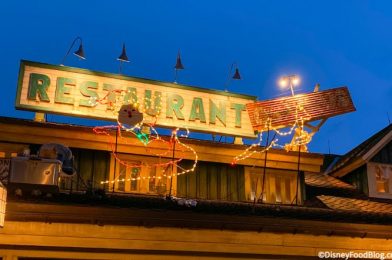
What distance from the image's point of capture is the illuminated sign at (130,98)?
14492 millimetres

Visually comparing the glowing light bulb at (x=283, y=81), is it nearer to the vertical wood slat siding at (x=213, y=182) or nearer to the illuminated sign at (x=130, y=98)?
the illuminated sign at (x=130, y=98)

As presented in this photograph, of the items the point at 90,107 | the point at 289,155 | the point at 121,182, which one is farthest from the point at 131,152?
the point at 289,155

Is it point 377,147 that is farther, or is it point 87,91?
point 377,147

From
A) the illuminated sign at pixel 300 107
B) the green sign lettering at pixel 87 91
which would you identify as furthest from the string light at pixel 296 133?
the green sign lettering at pixel 87 91

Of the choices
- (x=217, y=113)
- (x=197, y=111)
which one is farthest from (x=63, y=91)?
(x=217, y=113)

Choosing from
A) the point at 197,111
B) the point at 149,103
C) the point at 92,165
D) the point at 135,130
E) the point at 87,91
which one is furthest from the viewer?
the point at 197,111

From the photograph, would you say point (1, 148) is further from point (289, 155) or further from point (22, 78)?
point (289, 155)

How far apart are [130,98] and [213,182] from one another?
11.0 feet

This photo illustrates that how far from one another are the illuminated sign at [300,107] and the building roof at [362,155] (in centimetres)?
152

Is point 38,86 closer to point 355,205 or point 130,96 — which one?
point 130,96

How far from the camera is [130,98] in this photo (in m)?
15.1

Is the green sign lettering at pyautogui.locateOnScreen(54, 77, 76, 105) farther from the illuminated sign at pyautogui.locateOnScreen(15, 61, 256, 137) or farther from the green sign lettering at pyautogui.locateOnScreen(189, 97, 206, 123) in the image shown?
the green sign lettering at pyautogui.locateOnScreen(189, 97, 206, 123)

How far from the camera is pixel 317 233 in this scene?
1297cm

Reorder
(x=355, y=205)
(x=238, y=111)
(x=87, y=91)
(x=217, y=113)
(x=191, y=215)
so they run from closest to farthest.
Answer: (x=191, y=215), (x=87, y=91), (x=355, y=205), (x=217, y=113), (x=238, y=111)
